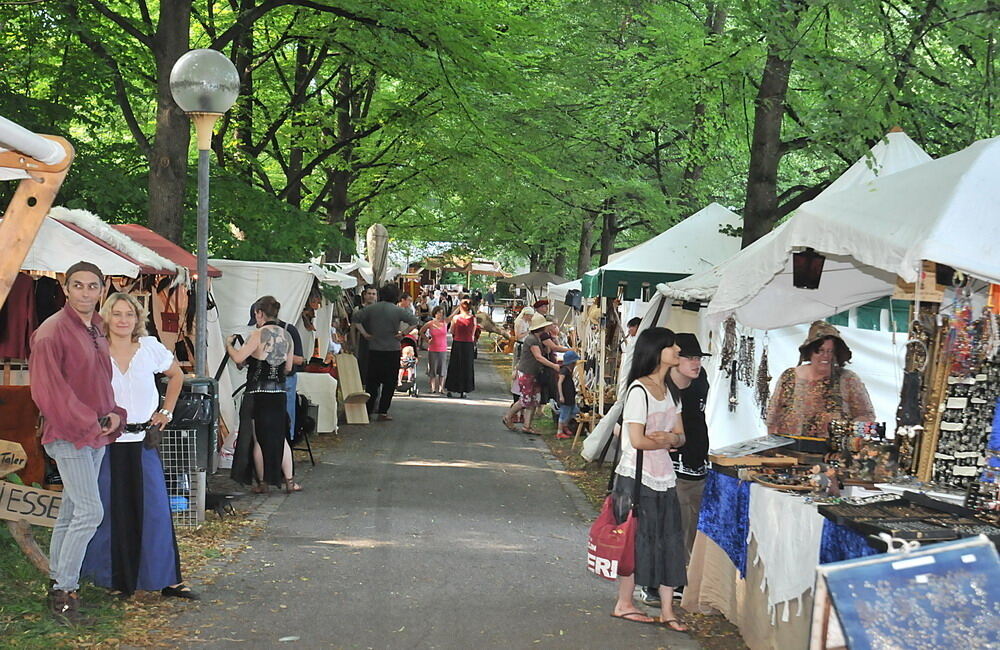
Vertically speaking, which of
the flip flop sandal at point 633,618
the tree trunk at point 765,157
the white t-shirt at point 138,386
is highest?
the tree trunk at point 765,157

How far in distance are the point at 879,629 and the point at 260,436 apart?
336 inches

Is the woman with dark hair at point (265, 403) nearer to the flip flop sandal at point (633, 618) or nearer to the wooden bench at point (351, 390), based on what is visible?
the flip flop sandal at point (633, 618)

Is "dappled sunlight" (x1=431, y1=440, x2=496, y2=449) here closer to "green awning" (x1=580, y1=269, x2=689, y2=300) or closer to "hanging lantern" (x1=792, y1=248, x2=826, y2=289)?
"green awning" (x1=580, y1=269, x2=689, y2=300)

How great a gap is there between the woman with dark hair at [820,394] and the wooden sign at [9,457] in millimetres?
5144

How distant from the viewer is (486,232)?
36031 mm

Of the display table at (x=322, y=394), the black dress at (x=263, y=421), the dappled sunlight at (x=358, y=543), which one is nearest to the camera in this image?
Result: the dappled sunlight at (x=358, y=543)

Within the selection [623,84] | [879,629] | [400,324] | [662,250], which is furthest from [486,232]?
[879,629]

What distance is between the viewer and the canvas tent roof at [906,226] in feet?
17.6

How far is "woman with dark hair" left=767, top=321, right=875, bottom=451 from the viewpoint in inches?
319

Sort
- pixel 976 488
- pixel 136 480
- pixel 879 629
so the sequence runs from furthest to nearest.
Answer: pixel 136 480 → pixel 976 488 → pixel 879 629

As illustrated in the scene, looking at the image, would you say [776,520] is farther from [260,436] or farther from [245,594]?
[260,436]

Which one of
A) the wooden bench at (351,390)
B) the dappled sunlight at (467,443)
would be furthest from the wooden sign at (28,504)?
the wooden bench at (351,390)

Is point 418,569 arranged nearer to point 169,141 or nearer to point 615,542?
point 615,542

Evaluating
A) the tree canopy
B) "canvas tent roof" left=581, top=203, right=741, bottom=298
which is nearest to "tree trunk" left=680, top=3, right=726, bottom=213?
the tree canopy
